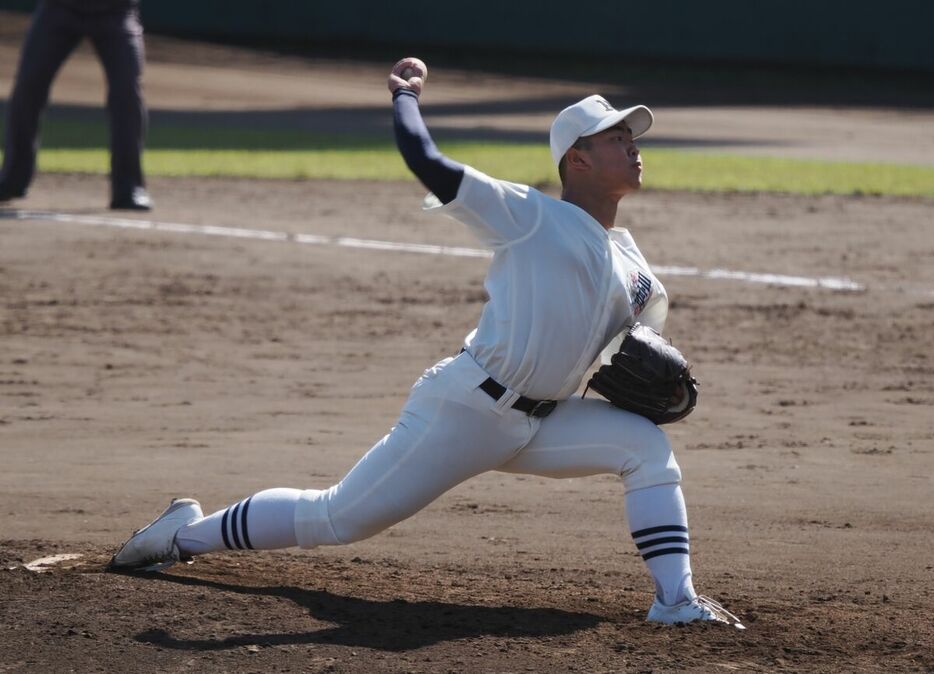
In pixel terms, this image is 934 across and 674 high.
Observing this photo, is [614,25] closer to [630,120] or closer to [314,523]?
[630,120]

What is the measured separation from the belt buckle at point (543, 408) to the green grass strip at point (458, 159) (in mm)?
9149

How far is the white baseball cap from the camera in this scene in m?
4.13

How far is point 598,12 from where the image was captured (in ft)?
90.8

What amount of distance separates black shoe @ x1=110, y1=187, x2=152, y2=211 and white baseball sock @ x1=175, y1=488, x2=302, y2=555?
815 centimetres

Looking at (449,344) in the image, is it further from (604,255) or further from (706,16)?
(706,16)

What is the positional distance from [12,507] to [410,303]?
427 centimetres

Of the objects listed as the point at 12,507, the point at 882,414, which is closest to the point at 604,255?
the point at 12,507

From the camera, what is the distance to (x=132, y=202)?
12.3 meters

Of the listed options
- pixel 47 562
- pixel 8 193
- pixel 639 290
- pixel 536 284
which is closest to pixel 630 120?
pixel 639 290

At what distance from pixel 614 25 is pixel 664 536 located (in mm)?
24499

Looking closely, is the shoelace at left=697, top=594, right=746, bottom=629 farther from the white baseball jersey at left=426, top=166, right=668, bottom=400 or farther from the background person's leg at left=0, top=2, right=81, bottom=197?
the background person's leg at left=0, top=2, right=81, bottom=197

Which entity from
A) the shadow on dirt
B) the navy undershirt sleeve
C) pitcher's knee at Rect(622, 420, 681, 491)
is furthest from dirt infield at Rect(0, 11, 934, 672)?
the navy undershirt sleeve

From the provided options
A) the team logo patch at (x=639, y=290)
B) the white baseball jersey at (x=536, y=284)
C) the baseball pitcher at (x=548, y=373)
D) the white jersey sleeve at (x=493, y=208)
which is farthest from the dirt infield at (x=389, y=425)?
the white jersey sleeve at (x=493, y=208)

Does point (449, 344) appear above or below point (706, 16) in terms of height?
below
